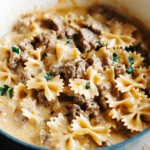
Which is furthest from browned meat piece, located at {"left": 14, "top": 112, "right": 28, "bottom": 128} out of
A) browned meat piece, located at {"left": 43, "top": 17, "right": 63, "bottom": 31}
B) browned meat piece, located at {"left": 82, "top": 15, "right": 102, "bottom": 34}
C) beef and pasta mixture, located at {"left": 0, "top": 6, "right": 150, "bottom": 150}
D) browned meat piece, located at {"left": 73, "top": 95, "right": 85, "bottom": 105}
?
browned meat piece, located at {"left": 82, "top": 15, "right": 102, "bottom": 34}

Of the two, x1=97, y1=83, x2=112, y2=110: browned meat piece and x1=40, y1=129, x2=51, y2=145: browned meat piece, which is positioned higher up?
x1=97, y1=83, x2=112, y2=110: browned meat piece

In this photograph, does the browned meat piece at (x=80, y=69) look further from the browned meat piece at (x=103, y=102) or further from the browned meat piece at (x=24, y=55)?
the browned meat piece at (x=24, y=55)

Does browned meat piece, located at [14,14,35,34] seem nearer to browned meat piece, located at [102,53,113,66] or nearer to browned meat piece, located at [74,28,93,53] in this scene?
browned meat piece, located at [74,28,93,53]

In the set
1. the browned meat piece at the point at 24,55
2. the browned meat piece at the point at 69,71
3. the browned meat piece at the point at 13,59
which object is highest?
the browned meat piece at the point at 69,71

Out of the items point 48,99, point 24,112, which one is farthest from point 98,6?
point 24,112

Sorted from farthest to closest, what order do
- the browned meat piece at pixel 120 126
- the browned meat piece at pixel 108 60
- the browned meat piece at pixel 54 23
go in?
1. the browned meat piece at pixel 54 23
2. the browned meat piece at pixel 108 60
3. the browned meat piece at pixel 120 126

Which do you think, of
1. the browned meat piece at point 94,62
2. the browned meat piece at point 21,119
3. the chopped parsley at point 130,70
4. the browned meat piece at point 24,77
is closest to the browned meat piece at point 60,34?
the browned meat piece at point 94,62

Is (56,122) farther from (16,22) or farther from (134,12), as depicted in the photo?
(134,12)
